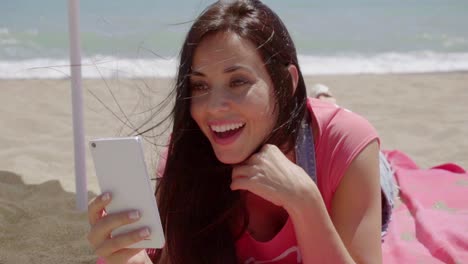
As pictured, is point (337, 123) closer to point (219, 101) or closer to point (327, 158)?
point (327, 158)

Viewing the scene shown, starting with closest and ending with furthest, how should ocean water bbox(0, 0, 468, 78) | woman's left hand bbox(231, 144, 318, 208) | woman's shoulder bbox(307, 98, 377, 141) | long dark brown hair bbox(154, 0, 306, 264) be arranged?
woman's left hand bbox(231, 144, 318, 208) → long dark brown hair bbox(154, 0, 306, 264) → woman's shoulder bbox(307, 98, 377, 141) → ocean water bbox(0, 0, 468, 78)

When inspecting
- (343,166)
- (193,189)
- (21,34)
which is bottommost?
A: (21,34)

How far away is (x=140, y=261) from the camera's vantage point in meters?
1.70

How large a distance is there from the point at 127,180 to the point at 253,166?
323 millimetres

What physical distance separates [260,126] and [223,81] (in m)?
0.15

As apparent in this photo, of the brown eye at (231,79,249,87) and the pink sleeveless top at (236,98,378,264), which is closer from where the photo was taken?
the brown eye at (231,79,249,87)

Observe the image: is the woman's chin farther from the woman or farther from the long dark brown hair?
the long dark brown hair

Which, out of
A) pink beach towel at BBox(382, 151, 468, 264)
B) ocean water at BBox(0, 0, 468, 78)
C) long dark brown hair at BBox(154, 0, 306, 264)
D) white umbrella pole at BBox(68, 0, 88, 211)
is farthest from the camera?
ocean water at BBox(0, 0, 468, 78)

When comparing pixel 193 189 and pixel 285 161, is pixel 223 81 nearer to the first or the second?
pixel 285 161

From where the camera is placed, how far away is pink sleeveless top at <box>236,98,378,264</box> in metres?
1.82

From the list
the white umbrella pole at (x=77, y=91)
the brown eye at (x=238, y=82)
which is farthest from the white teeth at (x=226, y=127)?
→ the white umbrella pole at (x=77, y=91)

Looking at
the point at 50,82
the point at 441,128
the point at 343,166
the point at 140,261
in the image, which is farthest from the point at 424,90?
the point at 140,261

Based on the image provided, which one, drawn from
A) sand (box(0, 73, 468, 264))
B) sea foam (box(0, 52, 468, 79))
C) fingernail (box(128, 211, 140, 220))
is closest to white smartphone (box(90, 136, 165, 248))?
fingernail (box(128, 211, 140, 220))

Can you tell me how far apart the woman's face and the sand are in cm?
35
